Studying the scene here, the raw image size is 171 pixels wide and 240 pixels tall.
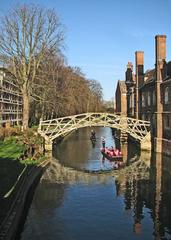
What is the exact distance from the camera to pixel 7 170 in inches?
827

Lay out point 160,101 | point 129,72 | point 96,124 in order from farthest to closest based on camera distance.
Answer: point 129,72, point 96,124, point 160,101

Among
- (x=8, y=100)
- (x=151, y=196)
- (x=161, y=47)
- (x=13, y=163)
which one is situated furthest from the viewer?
(x=8, y=100)

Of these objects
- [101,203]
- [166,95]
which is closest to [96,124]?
[166,95]

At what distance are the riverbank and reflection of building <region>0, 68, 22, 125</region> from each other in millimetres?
14623

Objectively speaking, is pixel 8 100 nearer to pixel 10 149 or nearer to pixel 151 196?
pixel 10 149

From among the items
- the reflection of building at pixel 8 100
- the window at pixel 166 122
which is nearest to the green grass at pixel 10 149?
the reflection of building at pixel 8 100

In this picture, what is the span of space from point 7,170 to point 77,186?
16.1ft

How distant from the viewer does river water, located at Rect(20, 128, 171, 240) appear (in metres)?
14.0

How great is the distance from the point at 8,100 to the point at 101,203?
41.4 m

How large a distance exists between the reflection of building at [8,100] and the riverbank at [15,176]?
1462cm

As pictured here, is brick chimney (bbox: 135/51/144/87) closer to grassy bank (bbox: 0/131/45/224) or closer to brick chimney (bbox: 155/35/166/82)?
brick chimney (bbox: 155/35/166/82)

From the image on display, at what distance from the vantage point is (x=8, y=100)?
55875 millimetres

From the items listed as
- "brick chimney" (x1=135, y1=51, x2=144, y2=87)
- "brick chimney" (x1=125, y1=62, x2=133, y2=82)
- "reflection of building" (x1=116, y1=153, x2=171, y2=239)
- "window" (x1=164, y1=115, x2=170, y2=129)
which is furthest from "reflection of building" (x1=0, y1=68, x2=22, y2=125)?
"reflection of building" (x1=116, y1=153, x2=171, y2=239)

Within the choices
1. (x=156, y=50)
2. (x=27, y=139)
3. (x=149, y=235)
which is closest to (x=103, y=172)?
(x=27, y=139)
